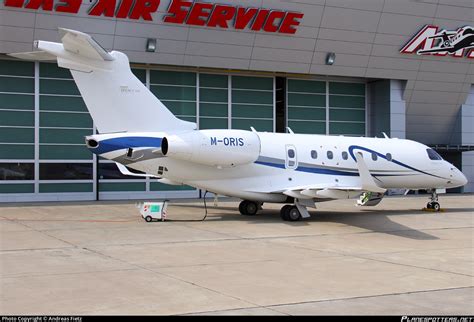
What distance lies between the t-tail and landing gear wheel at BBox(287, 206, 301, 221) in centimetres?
405

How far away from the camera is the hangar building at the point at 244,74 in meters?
25.9

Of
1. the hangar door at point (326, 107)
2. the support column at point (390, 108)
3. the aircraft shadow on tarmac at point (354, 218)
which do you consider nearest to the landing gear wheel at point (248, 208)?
the aircraft shadow on tarmac at point (354, 218)

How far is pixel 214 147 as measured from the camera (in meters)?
16.8

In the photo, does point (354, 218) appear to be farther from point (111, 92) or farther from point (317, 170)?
point (111, 92)

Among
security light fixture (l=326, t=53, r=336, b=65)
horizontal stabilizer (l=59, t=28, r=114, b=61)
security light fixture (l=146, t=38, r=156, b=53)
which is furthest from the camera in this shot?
security light fixture (l=326, t=53, r=336, b=65)

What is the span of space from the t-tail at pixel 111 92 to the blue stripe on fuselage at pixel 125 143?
A: 453mm

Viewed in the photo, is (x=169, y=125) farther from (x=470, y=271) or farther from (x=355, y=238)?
(x=470, y=271)

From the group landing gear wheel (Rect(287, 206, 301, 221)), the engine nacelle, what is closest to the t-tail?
the engine nacelle

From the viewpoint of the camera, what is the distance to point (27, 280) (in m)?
8.57

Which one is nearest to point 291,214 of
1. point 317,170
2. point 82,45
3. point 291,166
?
point 291,166

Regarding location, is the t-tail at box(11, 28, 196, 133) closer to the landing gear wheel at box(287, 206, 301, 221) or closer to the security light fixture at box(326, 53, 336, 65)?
the landing gear wheel at box(287, 206, 301, 221)

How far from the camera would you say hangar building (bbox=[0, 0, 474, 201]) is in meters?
25.9

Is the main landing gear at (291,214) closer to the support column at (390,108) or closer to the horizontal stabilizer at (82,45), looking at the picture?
the horizontal stabilizer at (82,45)

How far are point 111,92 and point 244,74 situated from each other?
569 inches
